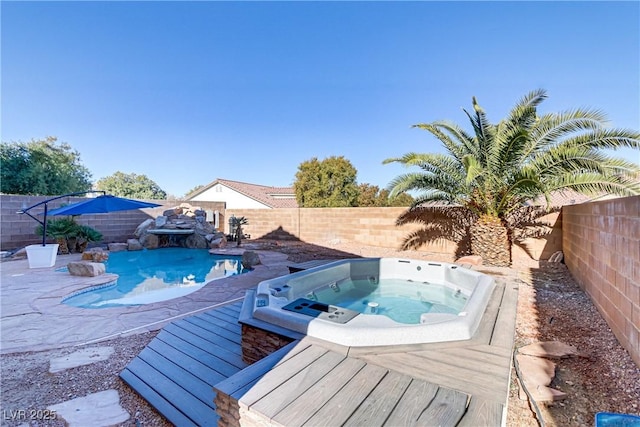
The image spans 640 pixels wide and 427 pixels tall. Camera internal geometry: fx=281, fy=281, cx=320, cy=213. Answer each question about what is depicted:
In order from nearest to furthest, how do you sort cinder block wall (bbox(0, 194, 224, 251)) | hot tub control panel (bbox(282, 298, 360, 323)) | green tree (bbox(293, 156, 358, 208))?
hot tub control panel (bbox(282, 298, 360, 323))
cinder block wall (bbox(0, 194, 224, 251))
green tree (bbox(293, 156, 358, 208))

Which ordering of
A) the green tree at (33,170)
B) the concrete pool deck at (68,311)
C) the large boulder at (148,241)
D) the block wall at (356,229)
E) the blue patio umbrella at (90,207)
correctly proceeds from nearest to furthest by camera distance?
1. the concrete pool deck at (68,311)
2. the block wall at (356,229)
3. the blue patio umbrella at (90,207)
4. the large boulder at (148,241)
5. the green tree at (33,170)

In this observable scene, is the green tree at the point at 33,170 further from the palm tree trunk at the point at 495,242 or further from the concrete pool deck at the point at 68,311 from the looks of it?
the palm tree trunk at the point at 495,242

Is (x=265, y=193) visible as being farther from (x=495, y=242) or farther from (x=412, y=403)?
(x=412, y=403)

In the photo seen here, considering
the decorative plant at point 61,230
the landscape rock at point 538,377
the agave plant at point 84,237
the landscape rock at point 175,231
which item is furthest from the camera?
the landscape rock at point 175,231

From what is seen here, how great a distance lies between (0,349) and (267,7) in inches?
368

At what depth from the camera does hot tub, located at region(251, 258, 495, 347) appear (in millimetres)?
2373

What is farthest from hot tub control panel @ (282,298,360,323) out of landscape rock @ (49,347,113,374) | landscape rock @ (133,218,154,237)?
landscape rock @ (133,218,154,237)

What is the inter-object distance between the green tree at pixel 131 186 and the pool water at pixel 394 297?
35992mm

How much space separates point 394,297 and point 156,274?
6.93 meters

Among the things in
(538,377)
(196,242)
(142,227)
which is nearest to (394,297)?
(538,377)

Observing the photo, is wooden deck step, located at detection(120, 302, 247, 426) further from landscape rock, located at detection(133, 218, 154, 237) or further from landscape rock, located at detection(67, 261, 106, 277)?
landscape rock, located at detection(133, 218, 154, 237)

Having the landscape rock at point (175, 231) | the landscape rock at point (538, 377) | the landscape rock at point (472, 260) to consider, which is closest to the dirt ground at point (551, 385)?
the landscape rock at point (538, 377)

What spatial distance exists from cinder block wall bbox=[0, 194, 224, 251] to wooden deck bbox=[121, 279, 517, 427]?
10819 millimetres

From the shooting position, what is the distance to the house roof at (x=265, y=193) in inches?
984
